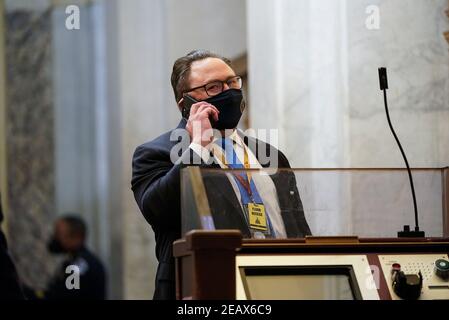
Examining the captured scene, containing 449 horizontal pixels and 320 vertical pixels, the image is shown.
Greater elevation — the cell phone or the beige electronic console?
the cell phone

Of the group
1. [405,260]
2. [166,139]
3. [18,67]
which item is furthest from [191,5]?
[405,260]

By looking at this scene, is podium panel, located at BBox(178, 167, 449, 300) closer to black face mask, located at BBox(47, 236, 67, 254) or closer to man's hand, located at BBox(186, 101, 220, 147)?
man's hand, located at BBox(186, 101, 220, 147)

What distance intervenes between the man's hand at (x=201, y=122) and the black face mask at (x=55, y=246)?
18.6ft

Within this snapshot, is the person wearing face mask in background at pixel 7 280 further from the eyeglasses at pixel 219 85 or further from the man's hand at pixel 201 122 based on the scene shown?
the eyeglasses at pixel 219 85

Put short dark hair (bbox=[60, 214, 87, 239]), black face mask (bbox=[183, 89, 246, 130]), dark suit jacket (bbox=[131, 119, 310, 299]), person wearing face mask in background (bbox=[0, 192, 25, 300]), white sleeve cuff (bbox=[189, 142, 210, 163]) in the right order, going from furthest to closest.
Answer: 1. short dark hair (bbox=[60, 214, 87, 239])
2. black face mask (bbox=[183, 89, 246, 130])
3. white sleeve cuff (bbox=[189, 142, 210, 163])
4. person wearing face mask in background (bbox=[0, 192, 25, 300])
5. dark suit jacket (bbox=[131, 119, 310, 299])

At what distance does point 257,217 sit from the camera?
4879 mm

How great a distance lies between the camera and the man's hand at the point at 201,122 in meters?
5.34

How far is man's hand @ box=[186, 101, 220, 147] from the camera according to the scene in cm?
534

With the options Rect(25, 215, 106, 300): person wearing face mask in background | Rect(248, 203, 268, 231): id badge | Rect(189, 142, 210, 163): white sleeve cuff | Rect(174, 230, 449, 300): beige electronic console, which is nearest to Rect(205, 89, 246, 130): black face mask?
Rect(189, 142, 210, 163): white sleeve cuff

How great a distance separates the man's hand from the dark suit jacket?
0.09 m

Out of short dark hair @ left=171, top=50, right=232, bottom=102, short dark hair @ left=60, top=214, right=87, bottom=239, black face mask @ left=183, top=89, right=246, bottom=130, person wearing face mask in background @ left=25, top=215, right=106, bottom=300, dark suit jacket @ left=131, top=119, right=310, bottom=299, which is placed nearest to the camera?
dark suit jacket @ left=131, top=119, right=310, bottom=299

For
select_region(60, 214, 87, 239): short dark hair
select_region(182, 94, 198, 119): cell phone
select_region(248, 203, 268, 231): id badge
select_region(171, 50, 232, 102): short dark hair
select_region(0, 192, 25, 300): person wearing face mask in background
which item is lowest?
select_region(60, 214, 87, 239): short dark hair

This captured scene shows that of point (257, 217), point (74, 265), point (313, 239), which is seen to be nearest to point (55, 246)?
point (74, 265)
